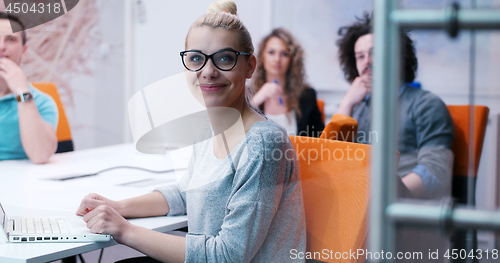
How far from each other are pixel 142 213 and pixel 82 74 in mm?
2711

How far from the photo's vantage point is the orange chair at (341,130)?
1.00 meters

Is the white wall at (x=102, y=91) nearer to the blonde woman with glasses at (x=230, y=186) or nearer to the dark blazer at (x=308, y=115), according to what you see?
the dark blazer at (x=308, y=115)

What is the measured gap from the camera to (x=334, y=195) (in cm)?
92

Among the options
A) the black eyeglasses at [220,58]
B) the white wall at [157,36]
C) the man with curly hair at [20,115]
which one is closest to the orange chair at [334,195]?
the black eyeglasses at [220,58]

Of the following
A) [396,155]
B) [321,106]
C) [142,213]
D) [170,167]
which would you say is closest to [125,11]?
[321,106]

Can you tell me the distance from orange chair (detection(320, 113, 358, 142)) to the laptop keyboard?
0.55 meters

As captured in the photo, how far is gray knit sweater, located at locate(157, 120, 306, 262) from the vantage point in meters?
0.78

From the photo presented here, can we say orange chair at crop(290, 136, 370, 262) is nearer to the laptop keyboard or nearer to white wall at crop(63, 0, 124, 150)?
the laptop keyboard

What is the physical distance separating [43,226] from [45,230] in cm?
3

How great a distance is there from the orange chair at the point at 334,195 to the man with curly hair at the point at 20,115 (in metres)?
1.06

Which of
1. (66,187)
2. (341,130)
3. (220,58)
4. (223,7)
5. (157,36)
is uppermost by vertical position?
(157,36)

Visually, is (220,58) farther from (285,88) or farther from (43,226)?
(285,88)

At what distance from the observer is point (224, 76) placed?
0.88m

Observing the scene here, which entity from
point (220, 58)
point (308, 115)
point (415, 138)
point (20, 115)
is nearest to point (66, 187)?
point (20, 115)
